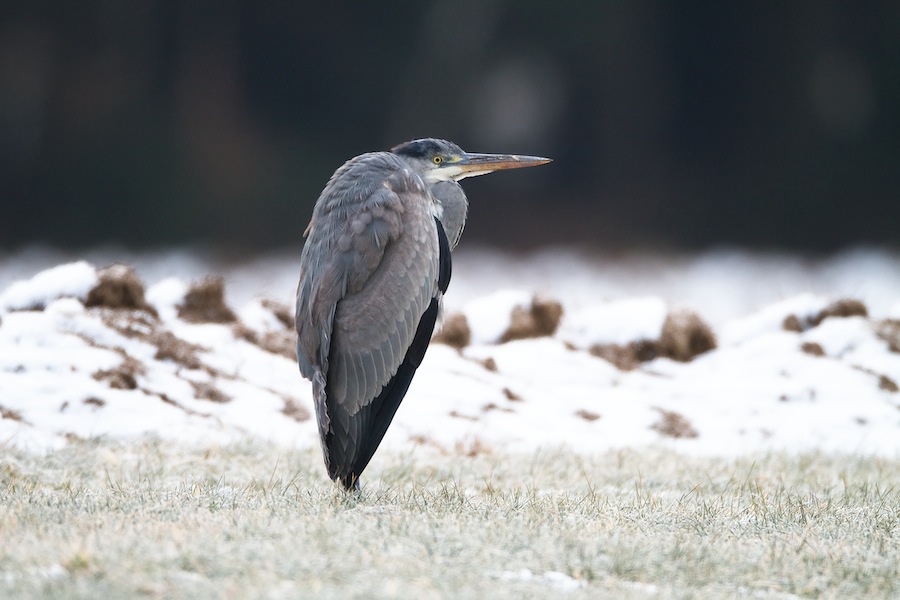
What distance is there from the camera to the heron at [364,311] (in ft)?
16.0

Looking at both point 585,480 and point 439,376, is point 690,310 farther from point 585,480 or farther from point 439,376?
point 585,480

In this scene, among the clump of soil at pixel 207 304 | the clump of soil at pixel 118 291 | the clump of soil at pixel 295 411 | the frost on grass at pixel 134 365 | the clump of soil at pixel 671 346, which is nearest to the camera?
the frost on grass at pixel 134 365

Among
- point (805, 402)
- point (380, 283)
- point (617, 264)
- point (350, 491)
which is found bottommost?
point (617, 264)

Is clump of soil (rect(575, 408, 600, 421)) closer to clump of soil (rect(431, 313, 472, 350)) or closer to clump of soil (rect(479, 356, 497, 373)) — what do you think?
clump of soil (rect(479, 356, 497, 373))

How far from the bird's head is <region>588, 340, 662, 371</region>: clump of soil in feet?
12.1

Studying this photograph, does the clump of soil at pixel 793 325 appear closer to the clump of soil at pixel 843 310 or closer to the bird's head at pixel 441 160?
the clump of soil at pixel 843 310

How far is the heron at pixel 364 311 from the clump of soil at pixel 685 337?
4.67 m

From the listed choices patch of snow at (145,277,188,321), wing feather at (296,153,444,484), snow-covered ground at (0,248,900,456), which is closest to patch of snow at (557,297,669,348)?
snow-covered ground at (0,248,900,456)

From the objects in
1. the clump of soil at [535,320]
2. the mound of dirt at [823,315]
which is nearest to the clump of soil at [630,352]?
the clump of soil at [535,320]

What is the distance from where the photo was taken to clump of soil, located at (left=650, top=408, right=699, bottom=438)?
7.57m

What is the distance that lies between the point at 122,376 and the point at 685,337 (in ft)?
16.2

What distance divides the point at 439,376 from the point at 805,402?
287cm

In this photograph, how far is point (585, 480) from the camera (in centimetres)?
574

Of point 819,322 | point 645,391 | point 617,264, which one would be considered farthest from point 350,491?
point 617,264
